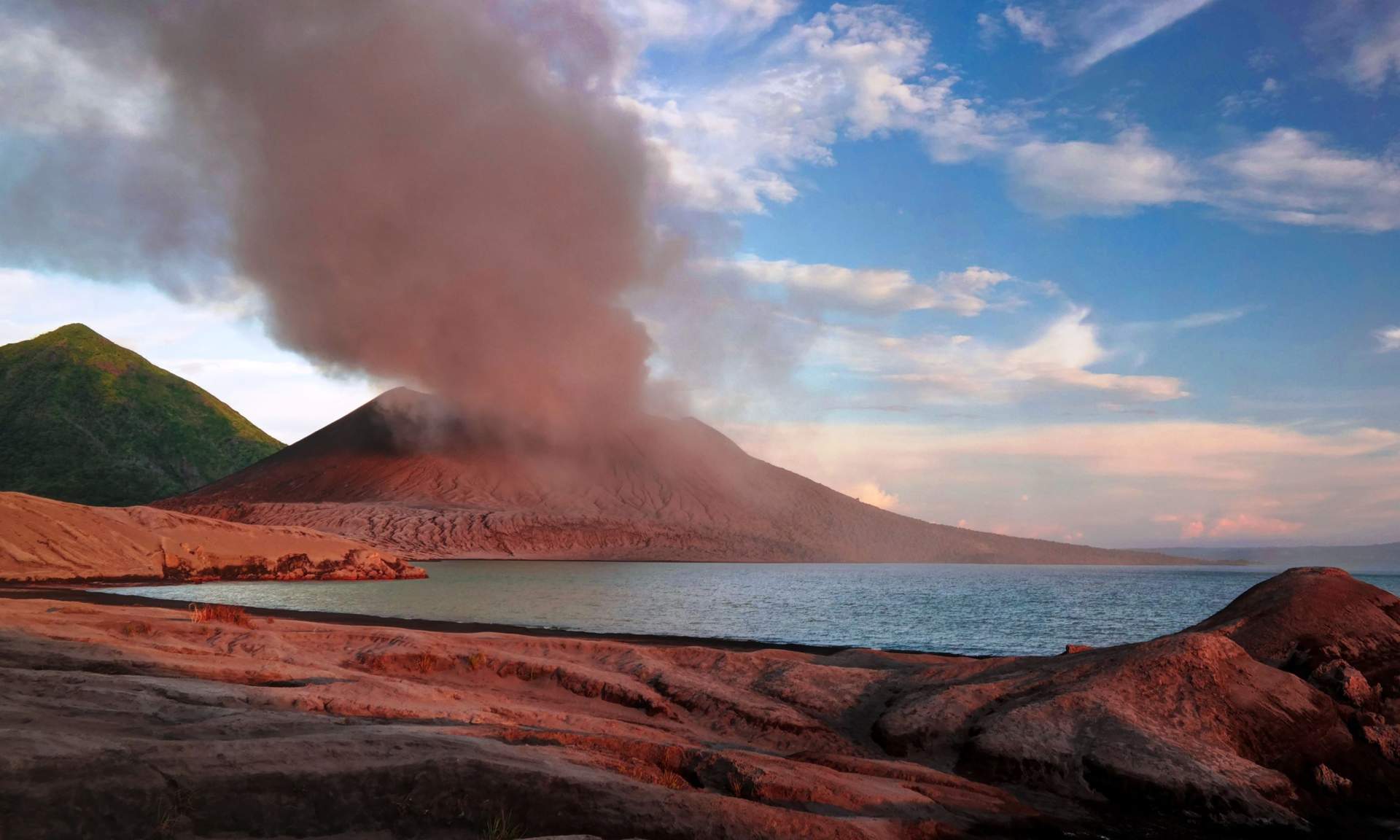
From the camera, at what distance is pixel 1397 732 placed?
1324 centimetres

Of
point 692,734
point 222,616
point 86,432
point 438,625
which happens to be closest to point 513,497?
point 86,432

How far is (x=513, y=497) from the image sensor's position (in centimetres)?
15888

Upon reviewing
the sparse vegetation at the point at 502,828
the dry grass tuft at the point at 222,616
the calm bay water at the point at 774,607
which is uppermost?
the sparse vegetation at the point at 502,828

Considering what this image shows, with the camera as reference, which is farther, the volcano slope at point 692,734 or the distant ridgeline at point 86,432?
the distant ridgeline at point 86,432

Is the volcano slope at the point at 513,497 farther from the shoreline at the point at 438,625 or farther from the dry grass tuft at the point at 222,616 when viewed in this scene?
the dry grass tuft at the point at 222,616

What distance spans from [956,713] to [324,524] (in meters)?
124

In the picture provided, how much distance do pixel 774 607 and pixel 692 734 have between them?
36175mm

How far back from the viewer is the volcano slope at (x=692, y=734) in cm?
697

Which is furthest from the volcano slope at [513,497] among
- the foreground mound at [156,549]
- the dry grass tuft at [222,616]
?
the dry grass tuft at [222,616]

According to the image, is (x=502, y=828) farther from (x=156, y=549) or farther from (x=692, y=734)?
(x=156, y=549)

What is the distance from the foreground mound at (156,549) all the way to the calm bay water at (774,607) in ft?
12.1

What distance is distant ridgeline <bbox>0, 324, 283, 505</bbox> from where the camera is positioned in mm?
154375

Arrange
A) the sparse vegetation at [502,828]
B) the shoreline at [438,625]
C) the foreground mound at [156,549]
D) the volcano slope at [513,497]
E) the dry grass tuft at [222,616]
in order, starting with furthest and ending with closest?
the volcano slope at [513,497] < the foreground mound at [156,549] < the shoreline at [438,625] < the dry grass tuft at [222,616] < the sparse vegetation at [502,828]

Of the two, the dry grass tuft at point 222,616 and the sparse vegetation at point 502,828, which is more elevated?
the sparse vegetation at point 502,828
